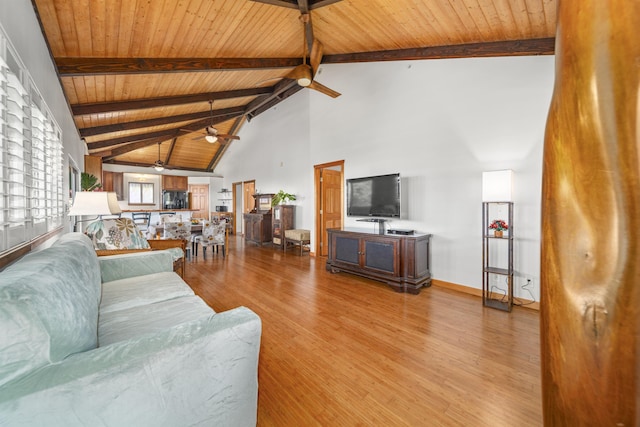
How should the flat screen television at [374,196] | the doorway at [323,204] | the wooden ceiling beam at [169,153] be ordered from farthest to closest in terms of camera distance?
the wooden ceiling beam at [169,153] < the doorway at [323,204] < the flat screen television at [374,196]

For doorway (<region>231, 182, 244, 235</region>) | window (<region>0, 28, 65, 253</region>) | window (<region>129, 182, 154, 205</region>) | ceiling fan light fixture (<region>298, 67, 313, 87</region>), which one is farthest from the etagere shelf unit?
window (<region>129, 182, 154, 205</region>)

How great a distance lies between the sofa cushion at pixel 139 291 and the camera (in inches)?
70.8

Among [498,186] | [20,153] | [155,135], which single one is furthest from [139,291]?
[155,135]

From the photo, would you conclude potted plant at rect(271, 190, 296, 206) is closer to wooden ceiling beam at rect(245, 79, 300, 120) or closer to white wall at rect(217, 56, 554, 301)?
white wall at rect(217, 56, 554, 301)

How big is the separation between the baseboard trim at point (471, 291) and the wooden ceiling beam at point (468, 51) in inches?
103

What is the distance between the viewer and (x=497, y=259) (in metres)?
3.16

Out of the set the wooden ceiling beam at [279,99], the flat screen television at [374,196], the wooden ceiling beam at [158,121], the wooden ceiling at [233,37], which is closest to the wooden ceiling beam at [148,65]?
the wooden ceiling at [233,37]

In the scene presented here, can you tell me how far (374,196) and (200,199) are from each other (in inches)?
358

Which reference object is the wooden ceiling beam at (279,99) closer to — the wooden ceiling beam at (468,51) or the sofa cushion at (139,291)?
the wooden ceiling beam at (468,51)

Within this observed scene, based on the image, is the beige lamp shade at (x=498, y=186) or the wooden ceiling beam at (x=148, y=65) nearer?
the beige lamp shade at (x=498, y=186)

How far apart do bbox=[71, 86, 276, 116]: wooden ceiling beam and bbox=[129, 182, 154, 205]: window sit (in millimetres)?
6628

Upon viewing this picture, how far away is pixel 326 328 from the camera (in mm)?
2416

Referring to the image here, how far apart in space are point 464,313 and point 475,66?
294 centimetres

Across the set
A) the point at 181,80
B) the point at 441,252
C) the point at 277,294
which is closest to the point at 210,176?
the point at 181,80
